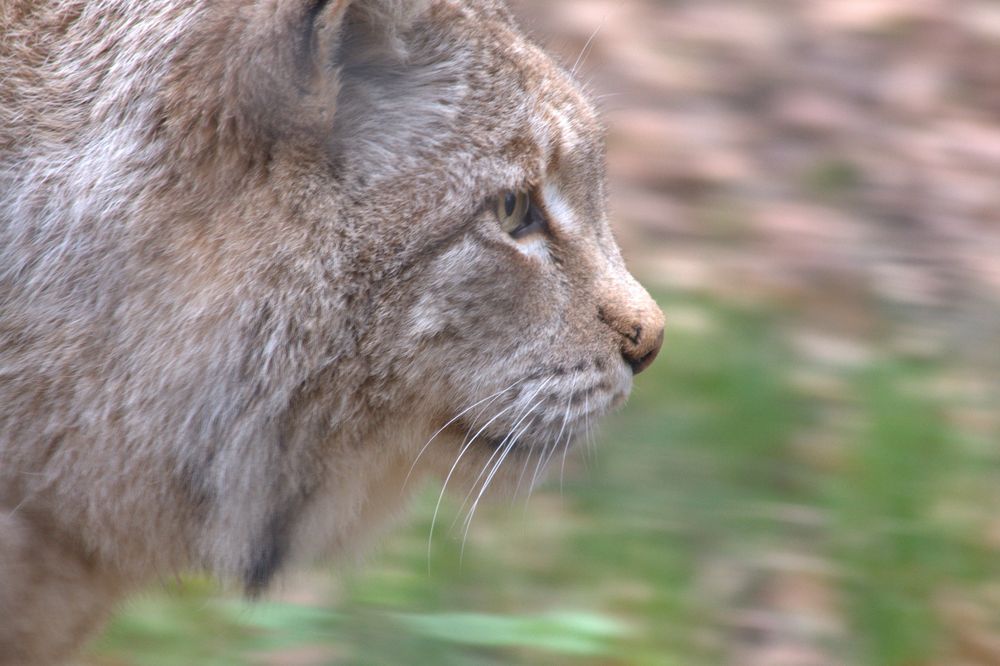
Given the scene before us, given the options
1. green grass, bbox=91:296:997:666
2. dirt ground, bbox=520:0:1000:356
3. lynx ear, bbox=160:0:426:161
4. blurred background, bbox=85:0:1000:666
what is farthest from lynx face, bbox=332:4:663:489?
dirt ground, bbox=520:0:1000:356

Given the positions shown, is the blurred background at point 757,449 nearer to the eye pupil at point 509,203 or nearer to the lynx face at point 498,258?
the lynx face at point 498,258

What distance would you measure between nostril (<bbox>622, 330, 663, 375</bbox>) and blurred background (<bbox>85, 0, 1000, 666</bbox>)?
365mm

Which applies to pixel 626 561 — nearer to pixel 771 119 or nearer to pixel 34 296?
pixel 34 296

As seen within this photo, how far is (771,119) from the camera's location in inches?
226

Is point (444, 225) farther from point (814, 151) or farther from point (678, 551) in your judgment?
point (814, 151)

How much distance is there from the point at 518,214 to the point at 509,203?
0.04 metres

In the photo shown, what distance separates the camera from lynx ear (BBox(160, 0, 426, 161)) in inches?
101

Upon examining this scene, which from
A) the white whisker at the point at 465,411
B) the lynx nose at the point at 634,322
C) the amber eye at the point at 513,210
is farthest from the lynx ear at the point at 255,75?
the lynx nose at the point at 634,322

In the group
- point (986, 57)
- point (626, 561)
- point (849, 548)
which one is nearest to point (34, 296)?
point (626, 561)

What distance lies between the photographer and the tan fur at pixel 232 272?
2611 millimetres

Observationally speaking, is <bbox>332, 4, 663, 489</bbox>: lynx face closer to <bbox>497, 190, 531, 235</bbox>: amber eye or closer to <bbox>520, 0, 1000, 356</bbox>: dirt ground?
<bbox>497, 190, 531, 235</bbox>: amber eye

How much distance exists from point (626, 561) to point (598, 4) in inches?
123

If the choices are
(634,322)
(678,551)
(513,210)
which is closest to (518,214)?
(513,210)

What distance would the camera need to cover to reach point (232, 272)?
2641 mm
